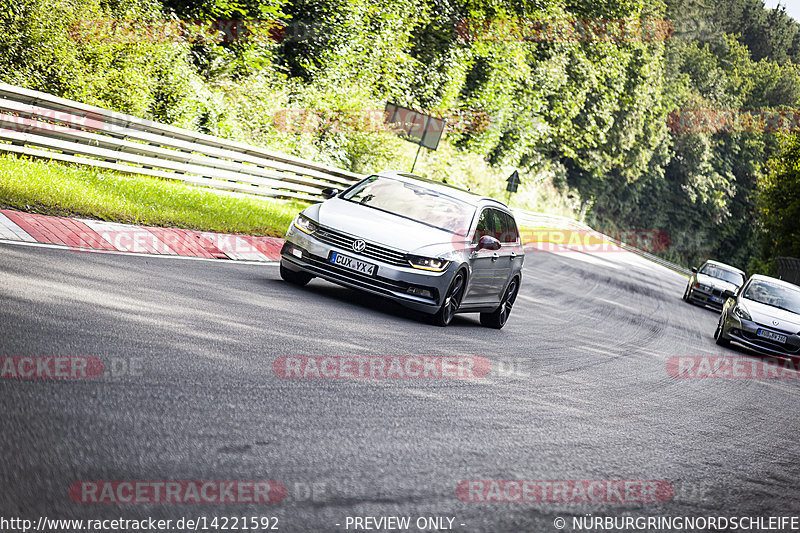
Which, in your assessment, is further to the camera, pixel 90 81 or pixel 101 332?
pixel 90 81

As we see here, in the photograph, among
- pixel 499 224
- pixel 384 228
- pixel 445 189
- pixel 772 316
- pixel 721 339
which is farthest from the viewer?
pixel 721 339

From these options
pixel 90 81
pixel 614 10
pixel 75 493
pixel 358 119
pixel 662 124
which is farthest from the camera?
pixel 662 124

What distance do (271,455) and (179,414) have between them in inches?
28.1

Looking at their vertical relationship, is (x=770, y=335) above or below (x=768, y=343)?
above

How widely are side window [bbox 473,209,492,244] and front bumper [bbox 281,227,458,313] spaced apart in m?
1.07

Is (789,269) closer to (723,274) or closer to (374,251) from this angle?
(723,274)

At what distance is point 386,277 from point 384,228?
69 centimetres

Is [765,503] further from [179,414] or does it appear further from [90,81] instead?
[90,81]

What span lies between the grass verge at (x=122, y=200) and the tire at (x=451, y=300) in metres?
4.71

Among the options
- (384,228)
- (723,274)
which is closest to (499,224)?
(384,228)

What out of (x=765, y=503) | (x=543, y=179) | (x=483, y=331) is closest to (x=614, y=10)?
(x=543, y=179)

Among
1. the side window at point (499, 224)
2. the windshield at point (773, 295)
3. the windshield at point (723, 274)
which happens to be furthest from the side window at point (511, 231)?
the windshield at point (723, 274)

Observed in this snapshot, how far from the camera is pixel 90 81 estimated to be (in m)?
18.2

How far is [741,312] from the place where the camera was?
16781mm
